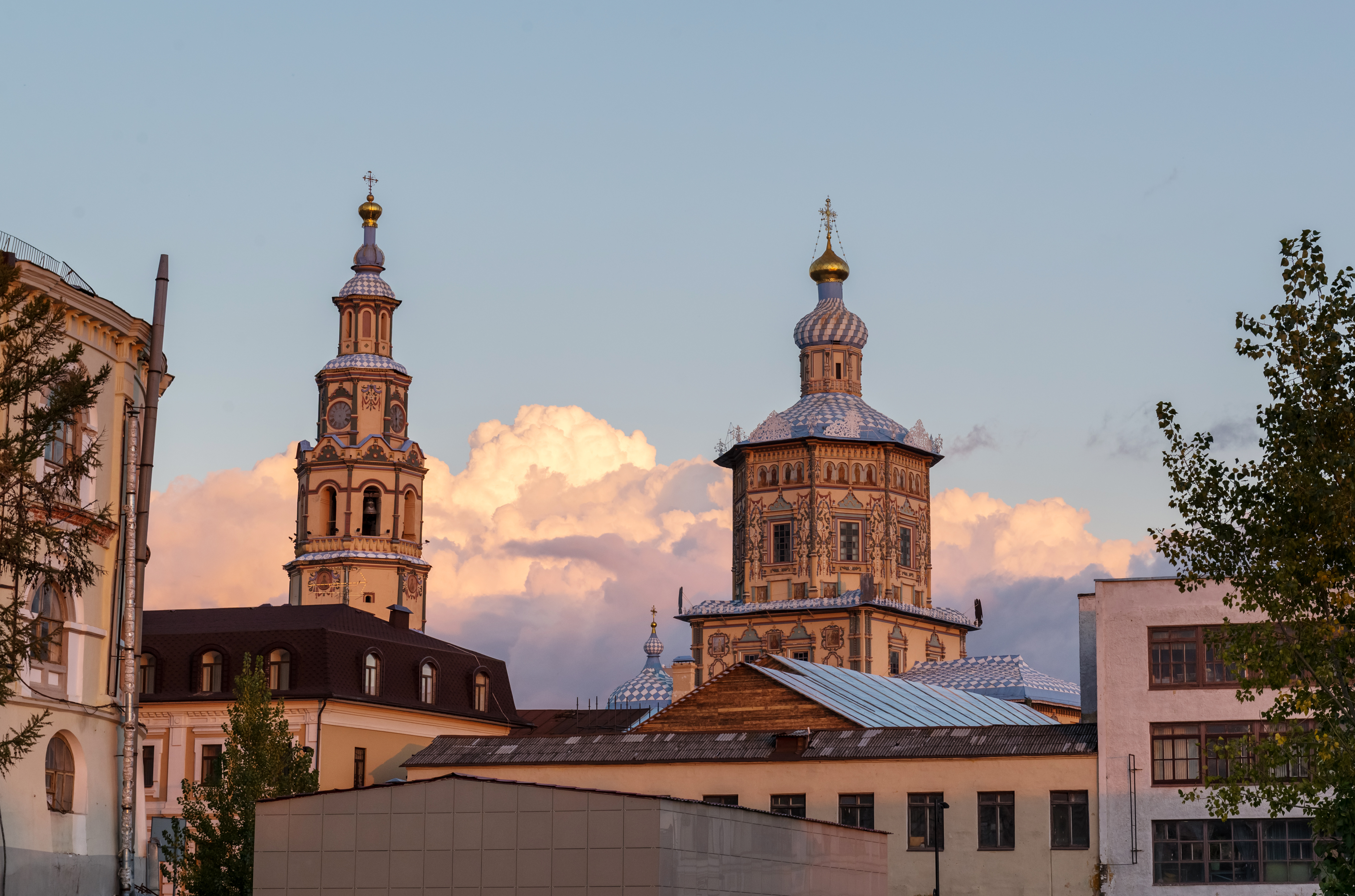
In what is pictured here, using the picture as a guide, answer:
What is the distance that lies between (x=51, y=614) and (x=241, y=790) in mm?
9893

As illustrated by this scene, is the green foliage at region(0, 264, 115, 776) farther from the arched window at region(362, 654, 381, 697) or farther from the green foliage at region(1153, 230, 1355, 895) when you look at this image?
the arched window at region(362, 654, 381, 697)

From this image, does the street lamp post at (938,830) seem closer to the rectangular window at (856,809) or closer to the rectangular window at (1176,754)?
the rectangular window at (856,809)

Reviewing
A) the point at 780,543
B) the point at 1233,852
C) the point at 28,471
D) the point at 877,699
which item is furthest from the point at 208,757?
the point at 780,543

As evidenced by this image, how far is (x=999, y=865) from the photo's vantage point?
2034 inches

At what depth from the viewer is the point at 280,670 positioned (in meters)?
68.9

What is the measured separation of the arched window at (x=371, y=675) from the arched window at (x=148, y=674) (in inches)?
266

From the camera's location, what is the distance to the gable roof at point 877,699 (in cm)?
6053

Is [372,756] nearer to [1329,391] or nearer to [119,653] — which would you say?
[119,653]

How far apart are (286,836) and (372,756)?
29.4m

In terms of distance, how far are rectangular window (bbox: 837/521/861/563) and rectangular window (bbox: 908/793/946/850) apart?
49223 mm

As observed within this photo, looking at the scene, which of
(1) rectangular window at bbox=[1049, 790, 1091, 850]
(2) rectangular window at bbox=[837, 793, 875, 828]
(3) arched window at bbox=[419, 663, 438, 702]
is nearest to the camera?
(1) rectangular window at bbox=[1049, 790, 1091, 850]

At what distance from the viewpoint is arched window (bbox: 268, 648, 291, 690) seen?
6844cm

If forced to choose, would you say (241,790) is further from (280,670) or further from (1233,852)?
(1233,852)

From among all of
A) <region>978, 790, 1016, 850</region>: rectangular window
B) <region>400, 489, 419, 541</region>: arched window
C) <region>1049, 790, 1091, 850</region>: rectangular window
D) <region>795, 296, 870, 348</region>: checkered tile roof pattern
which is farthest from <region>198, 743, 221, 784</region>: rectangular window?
<region>795, 296, 870, 348</region>: checkered tile roof pattern
